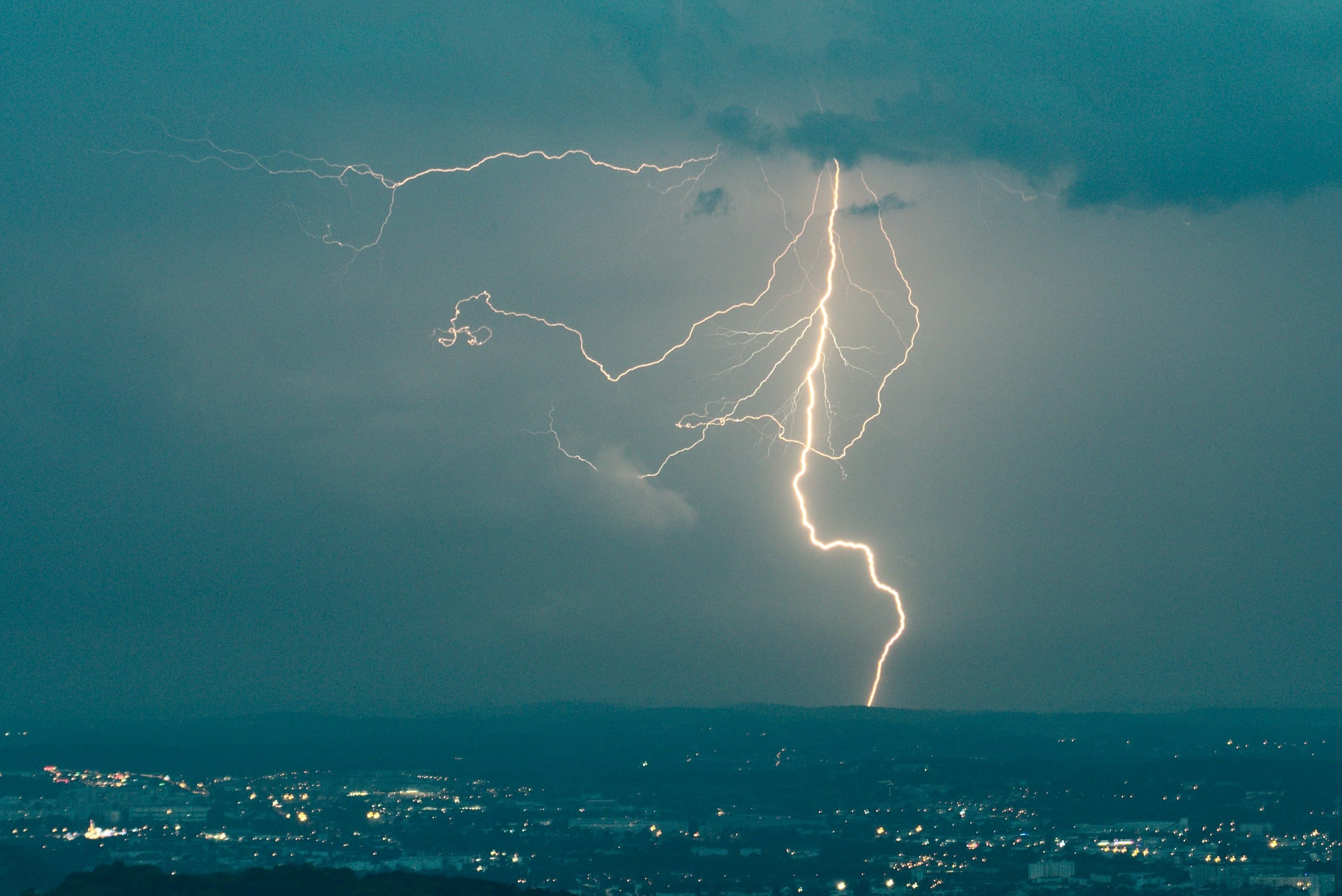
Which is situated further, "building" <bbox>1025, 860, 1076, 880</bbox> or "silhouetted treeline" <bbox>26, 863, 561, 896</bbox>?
"building" <bbox>1025, 860, 1076, 880</bbox>

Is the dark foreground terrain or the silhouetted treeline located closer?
the silhouetted treeline

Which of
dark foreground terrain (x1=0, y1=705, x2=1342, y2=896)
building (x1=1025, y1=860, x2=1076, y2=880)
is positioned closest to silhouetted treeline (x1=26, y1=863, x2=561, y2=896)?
dark foreground terrain (x1=0, y1=705, x2=1342, y2=896)

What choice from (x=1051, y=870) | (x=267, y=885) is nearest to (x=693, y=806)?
(x=1051, y=870)

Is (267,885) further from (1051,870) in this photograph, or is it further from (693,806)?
(693,806)

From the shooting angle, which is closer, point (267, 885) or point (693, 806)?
point (267, 885)

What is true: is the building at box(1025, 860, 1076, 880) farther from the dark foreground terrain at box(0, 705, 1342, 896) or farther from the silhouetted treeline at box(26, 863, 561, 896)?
the silhouetted treeline at box(26, 863, 561, 896)

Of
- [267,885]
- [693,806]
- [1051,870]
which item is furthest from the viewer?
[693,806]

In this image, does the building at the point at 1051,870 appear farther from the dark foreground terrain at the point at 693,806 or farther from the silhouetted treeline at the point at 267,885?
the silhouetted treeline at the point at 267,885

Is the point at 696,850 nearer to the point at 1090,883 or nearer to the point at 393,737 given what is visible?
the point at 1090,883
